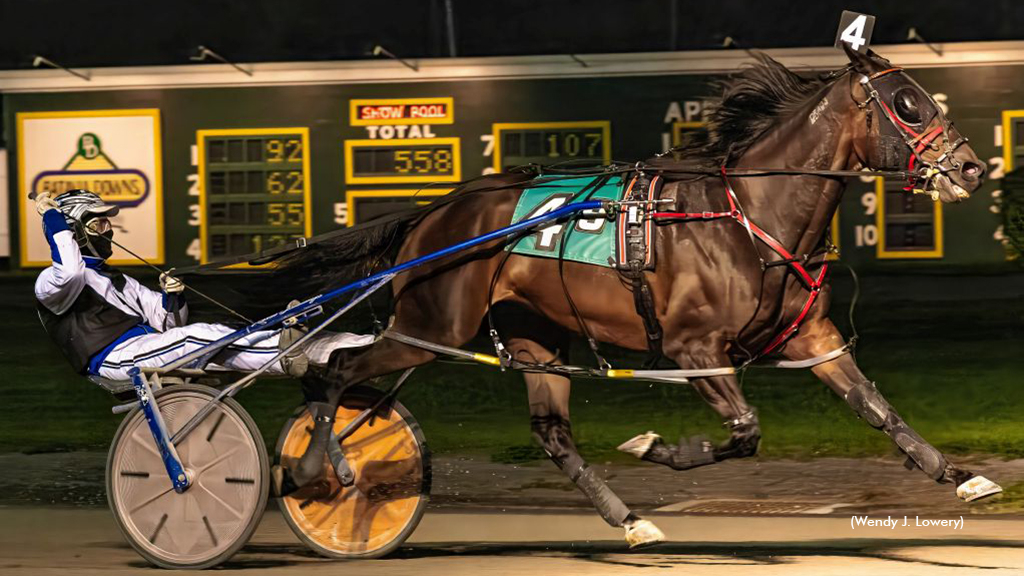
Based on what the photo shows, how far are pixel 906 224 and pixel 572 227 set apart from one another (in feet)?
16.2

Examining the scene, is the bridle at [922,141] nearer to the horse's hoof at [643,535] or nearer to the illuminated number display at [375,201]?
the horse's hoof at [643,535]

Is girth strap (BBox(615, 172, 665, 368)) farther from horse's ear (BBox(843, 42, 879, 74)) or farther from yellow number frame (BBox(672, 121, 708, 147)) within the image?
yellow number frame (BBox(672, 121, 708, 147))

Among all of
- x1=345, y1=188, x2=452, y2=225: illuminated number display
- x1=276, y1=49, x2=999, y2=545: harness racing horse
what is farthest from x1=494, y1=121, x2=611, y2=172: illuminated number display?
x1=276, y1=49, x2=999, y2=545: harness racing horse

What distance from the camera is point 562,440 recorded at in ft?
24.5

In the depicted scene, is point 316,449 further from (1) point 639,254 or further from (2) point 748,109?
(2) point 748,109

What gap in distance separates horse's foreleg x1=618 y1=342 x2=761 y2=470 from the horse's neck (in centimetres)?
58

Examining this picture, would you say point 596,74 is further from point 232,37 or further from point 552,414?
point 552,414

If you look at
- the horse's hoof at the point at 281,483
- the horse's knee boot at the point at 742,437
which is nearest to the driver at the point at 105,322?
the horse's hoof at the point at 281,483

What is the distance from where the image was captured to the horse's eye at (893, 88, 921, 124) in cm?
687

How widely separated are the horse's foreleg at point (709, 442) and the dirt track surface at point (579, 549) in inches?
17.6

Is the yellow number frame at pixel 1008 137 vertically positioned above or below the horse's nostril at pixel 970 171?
above

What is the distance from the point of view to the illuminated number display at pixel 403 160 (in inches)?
471

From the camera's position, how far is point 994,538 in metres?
7.63

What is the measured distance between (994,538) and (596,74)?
16.6ft
